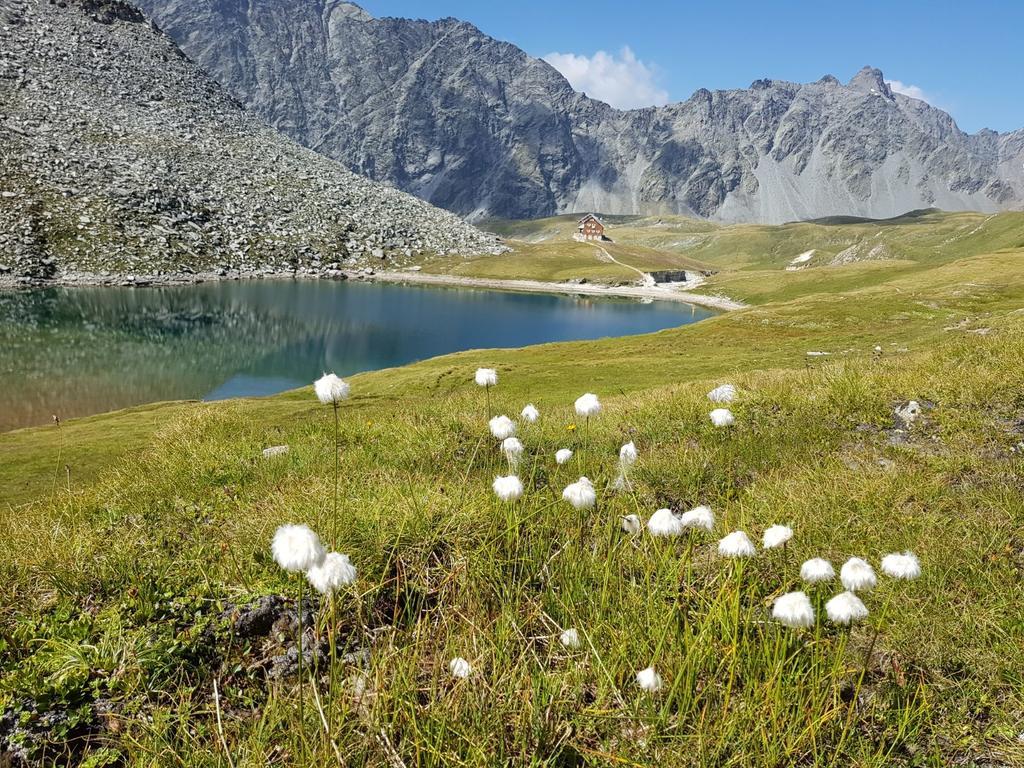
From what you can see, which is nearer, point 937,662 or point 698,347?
point 937,662

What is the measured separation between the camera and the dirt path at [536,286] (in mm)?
174250

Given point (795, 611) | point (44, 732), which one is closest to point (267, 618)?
point (44, 732)

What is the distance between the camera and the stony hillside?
134 meters

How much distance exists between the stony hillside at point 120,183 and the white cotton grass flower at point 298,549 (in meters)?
151

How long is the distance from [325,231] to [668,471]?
198 meters

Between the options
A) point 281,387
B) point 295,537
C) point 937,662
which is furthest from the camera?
point 281,387

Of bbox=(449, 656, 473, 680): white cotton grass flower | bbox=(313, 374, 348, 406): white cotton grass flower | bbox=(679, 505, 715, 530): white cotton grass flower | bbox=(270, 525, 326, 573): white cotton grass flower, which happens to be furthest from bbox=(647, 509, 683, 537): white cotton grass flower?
bbox=(313, 374, 348, 406): white cotton grass flower

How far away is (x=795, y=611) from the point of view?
12.4 ft

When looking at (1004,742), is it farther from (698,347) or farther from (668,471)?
(698,347)

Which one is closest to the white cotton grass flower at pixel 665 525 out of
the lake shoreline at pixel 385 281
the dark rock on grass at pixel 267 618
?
the dark rock on grass at pixel 267 618

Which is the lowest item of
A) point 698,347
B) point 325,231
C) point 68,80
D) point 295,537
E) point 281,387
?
point 281,387

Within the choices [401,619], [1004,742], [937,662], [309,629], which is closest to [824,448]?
[937,662]

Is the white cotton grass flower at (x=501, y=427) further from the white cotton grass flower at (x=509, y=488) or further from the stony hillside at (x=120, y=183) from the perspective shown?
the stony hillside at (x=120, y=183)

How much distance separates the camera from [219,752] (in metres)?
3.84
